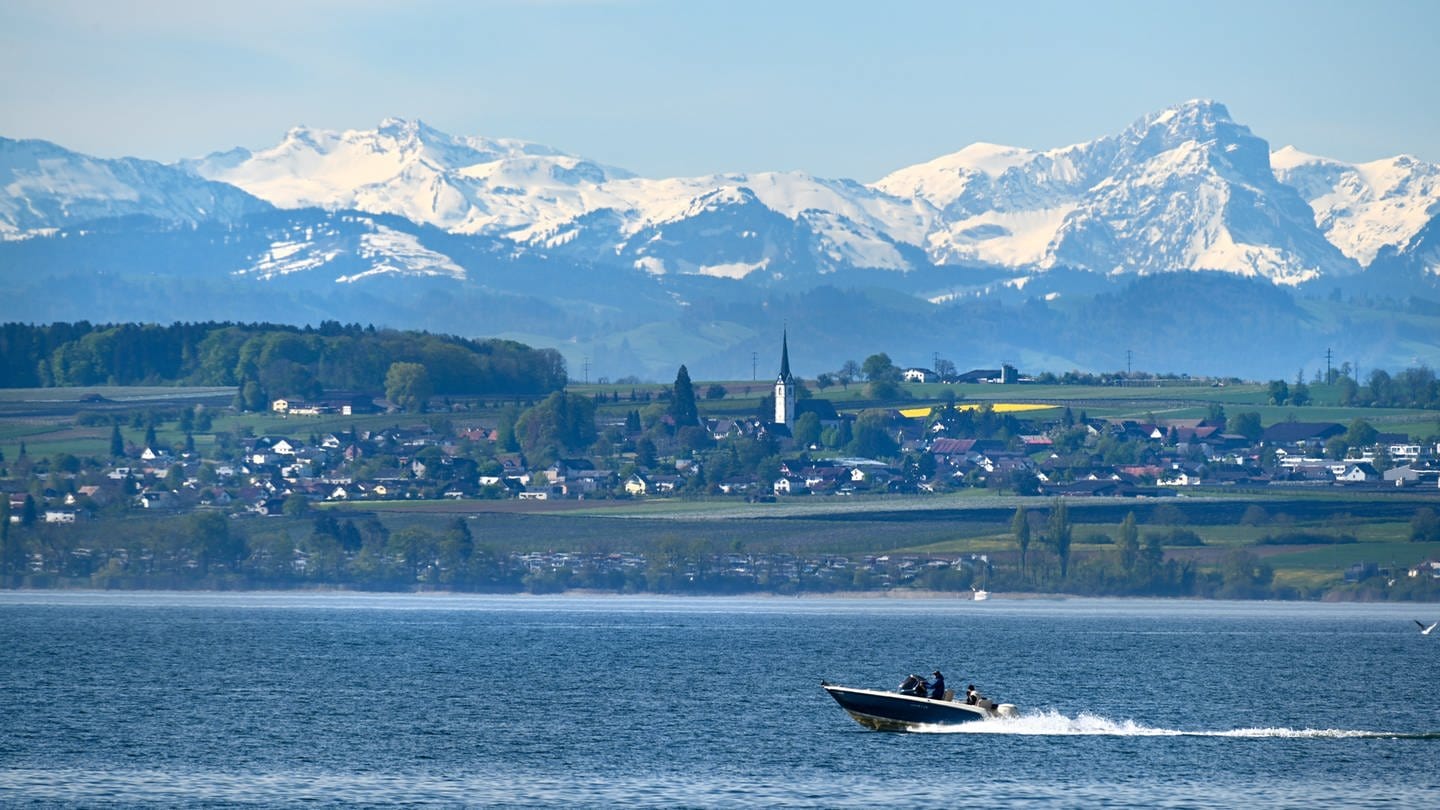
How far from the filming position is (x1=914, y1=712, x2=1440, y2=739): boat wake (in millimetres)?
98125

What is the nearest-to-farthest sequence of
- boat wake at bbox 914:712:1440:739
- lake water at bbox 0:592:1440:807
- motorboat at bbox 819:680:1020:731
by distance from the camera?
lake water at bbox 0:592:1440:807 → motorboat at bbox 819:680:1020:731 → boat wake at bbox 914:712:1440:739

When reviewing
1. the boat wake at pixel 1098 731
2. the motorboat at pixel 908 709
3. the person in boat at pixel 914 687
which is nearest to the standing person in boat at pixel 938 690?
the motorboat at pixel 908 709

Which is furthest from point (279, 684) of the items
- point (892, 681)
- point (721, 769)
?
point (721, 769)

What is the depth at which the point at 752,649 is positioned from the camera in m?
150

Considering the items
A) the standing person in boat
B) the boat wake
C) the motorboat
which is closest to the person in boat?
the motorboat

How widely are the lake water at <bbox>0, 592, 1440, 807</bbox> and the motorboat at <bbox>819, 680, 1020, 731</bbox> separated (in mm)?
800

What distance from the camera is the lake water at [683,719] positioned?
82.5 metres

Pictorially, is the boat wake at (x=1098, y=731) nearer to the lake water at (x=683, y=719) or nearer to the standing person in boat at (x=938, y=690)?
the lake water at (x=683, y=719)

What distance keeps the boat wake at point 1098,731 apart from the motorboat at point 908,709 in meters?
0.29

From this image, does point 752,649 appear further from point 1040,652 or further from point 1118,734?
point 1118,734

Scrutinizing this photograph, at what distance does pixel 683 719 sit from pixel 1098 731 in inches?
675

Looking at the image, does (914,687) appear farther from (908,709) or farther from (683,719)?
(683,719)

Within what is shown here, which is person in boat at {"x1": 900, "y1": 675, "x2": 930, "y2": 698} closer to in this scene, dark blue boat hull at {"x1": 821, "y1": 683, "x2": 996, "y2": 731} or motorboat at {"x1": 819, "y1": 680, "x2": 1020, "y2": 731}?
motorboat at {"x1": 819, "y1": 680, "x2": 1020, "y2": 731}

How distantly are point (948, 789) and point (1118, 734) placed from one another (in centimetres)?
1771
